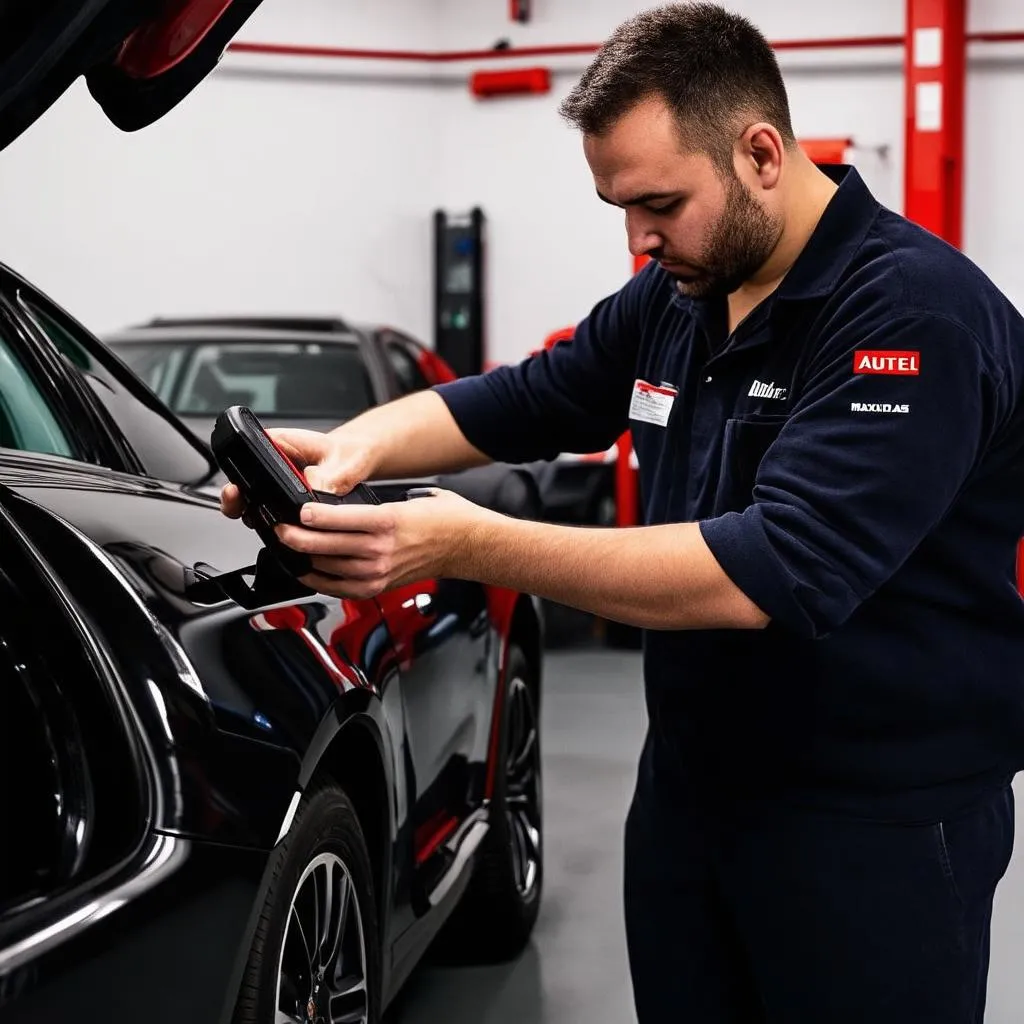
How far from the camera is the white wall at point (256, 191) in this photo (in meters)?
9.31

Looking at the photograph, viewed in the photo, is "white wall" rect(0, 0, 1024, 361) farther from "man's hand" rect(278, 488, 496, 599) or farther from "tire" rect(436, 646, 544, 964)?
"man's hand" rect(278, 488, 496, 599)

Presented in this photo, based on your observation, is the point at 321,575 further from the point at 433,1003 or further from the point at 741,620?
the point at 433,1003

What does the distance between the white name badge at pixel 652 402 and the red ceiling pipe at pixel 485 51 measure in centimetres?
790

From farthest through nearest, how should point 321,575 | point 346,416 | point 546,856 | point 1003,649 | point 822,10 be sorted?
point 822,10 → point 346,416 → point 546,856 → point 1003,649 → point 321,575

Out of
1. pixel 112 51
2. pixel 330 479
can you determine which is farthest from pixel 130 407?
pixel 112 51

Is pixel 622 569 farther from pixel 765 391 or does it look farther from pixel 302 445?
pixel 302 445

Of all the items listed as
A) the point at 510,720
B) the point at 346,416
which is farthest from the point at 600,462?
the point at 510,720

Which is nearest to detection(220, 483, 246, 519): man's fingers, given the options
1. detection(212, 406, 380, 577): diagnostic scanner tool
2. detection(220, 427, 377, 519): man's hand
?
detection(220, 427, 377, 519): man's hand

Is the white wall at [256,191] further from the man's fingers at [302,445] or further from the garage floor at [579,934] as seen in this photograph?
the man's fingers at [302,445]

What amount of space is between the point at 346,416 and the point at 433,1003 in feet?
9.57

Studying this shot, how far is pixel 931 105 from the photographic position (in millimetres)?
8734

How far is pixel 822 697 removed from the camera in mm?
1760

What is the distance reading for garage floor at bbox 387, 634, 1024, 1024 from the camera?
3.16 metres

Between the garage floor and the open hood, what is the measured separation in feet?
7.02
